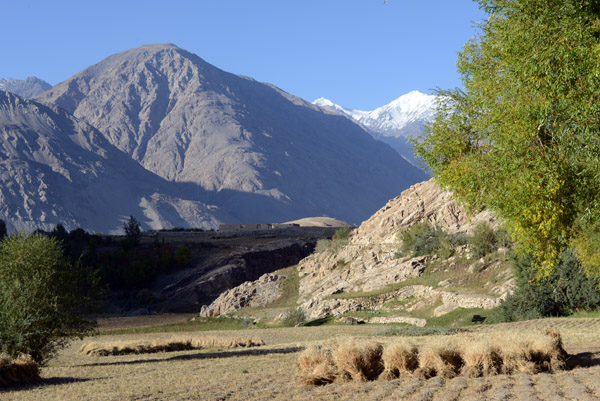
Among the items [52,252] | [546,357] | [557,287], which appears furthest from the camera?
[557,287]

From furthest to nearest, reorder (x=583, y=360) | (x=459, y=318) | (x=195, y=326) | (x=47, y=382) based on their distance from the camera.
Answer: (x=195, y=326) → (x=459, y=318) → (x=47, y=382) → (x=583, y=360)

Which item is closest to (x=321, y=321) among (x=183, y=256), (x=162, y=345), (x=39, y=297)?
(x=162, y=345)

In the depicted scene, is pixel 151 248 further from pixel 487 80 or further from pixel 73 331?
pixel 487 80

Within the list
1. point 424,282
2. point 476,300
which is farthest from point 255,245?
point 476,300

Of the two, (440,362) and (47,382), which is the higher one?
(47,382)

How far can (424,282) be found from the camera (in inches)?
2205

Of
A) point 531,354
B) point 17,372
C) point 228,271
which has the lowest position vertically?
point 531,354

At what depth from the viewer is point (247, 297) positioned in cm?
7450

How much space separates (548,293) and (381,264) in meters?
27.9

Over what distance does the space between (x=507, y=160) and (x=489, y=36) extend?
4785mm

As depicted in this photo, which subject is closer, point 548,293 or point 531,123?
point 531,123

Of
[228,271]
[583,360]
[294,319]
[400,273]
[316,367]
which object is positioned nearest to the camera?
[316,367]

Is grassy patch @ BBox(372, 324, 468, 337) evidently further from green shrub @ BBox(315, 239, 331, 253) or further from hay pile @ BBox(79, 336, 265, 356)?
green shrub @ BBox(315, 239, 331, 253)

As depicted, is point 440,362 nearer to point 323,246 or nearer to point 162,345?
point 162,345
